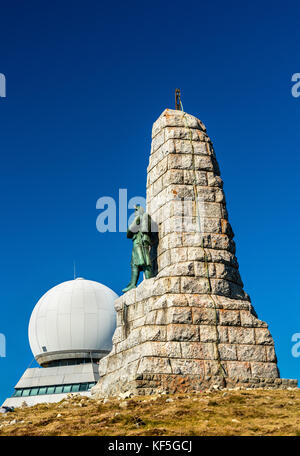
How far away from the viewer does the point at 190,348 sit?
42.3ft

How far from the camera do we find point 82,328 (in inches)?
1473

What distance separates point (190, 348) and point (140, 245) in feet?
12.6

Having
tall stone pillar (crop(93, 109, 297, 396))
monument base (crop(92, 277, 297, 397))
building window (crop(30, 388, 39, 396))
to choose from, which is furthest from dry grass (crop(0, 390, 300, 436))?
building window (crop(30, 388, 39, 396))

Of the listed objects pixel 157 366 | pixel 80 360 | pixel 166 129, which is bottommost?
pixel 157 366

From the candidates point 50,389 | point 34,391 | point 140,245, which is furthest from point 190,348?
point 34,391

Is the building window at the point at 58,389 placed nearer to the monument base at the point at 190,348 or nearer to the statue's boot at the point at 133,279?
the statue's boot at the point at 133,279

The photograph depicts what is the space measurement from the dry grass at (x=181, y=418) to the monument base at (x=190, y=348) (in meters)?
1.06

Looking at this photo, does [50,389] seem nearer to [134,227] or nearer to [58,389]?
[58,389]

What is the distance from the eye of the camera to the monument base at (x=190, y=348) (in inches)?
486

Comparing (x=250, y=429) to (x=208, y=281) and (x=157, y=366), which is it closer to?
(x=157, y=366)

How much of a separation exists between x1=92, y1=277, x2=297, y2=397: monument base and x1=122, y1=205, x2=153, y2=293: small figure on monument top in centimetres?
117

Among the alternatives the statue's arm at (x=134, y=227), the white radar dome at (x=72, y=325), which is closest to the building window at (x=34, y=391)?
the white radar dome at (x=72, y=325)
